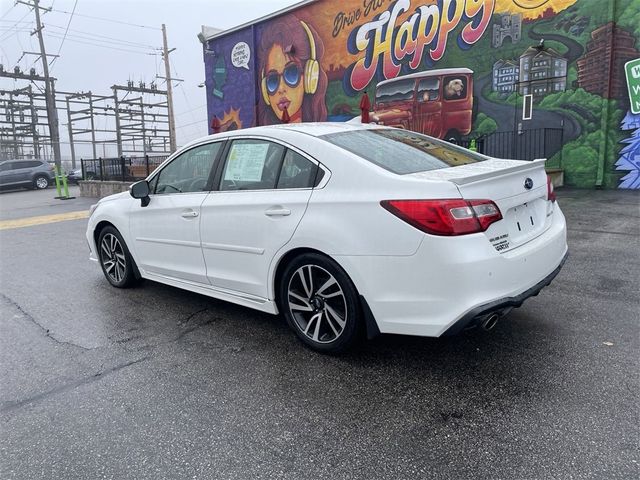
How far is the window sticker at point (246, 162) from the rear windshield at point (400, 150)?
21.8 inches

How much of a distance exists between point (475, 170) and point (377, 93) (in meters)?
13.2

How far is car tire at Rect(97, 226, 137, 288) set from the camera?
4.94 metres

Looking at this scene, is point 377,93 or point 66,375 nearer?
point 66,375

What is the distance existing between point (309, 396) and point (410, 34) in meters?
13.9

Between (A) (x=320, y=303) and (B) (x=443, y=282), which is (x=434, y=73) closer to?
(A) (x=320, y=303)

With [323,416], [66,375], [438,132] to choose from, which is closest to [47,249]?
[66,375]

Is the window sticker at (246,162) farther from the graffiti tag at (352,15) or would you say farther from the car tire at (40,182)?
the car tire at (40,182)

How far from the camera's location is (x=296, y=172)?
3.41 meters

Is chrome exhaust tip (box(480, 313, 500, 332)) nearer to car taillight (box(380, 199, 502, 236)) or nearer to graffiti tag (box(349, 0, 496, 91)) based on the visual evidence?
car taillight (box(380, 199, 502, 236))

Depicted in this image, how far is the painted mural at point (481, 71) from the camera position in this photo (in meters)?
11.5

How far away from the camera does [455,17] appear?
13.5 m

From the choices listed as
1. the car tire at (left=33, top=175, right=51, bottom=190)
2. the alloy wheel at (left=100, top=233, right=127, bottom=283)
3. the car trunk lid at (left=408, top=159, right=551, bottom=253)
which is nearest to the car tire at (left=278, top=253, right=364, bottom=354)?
the car trunk lid at (left=408, top=159, right=551, bottom=253)

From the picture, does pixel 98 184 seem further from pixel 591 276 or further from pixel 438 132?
pixel 591 276

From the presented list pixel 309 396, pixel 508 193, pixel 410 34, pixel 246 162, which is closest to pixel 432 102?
pixel 410 34
